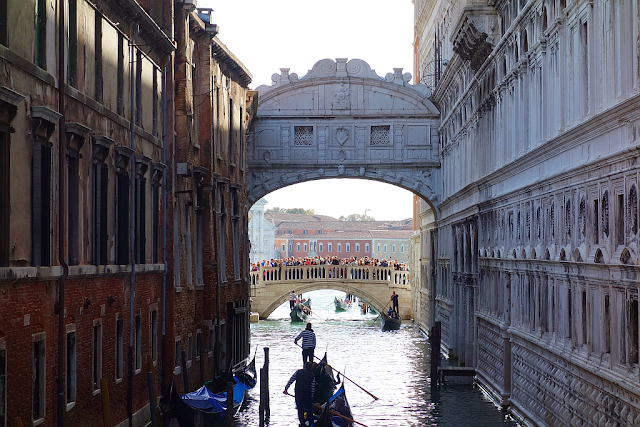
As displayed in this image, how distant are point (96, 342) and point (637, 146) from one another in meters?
6.23

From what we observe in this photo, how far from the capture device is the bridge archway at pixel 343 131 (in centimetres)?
2703

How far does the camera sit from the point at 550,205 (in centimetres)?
1293

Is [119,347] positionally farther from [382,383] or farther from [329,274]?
[329,274]

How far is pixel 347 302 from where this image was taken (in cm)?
5931

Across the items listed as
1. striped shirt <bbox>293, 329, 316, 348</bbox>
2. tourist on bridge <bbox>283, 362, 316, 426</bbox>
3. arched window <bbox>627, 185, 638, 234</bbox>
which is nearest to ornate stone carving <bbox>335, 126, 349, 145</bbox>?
striped shirt <bbox>293, 329, 316, 348</bbox>

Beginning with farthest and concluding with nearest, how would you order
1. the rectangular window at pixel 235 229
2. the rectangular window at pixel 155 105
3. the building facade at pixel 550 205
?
1. the rectangular window at pixel 235 229
2. the rectangular window at pixel 155 105
3. the building facade at pixel 550 205

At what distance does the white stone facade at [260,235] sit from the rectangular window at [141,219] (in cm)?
8215

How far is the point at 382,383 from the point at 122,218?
9367mm

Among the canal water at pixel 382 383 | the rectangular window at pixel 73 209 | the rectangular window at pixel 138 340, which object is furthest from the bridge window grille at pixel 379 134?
the rectangular window at pixel 73 209

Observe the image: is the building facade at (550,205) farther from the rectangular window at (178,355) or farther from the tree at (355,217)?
the tree at (355,217)

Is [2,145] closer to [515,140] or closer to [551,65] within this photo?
[551,65]

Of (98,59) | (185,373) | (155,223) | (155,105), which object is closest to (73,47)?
(98,59)

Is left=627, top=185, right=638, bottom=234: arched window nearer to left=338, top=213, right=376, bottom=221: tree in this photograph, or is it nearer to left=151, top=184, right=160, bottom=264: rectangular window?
left=151, top=184, right=160, bottom=264: rectangular window

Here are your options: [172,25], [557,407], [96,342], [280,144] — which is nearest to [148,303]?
[96,342]
